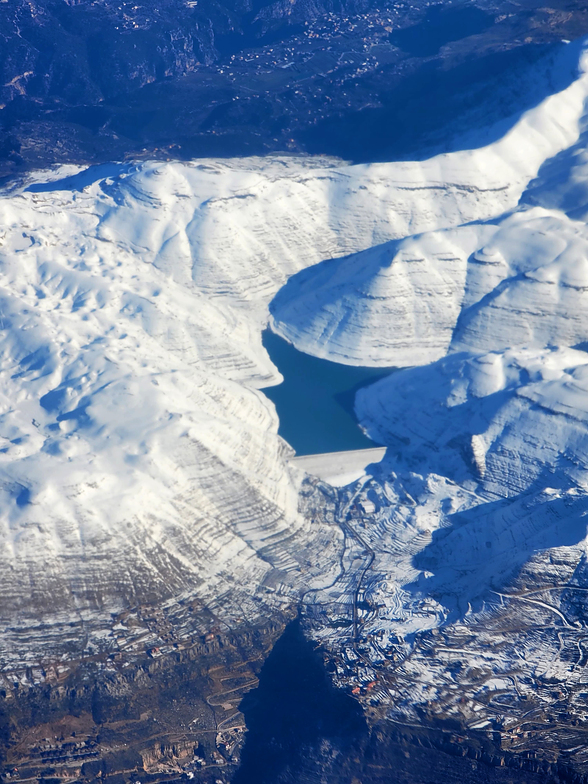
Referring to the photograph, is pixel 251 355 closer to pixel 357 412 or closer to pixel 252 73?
pixel 357 412

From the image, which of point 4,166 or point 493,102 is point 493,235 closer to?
point 493,102

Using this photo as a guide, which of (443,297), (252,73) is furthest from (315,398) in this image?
(252,73)

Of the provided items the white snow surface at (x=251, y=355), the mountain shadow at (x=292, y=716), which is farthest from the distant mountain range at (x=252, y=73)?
the mountain shadow at (x=292, y=716)

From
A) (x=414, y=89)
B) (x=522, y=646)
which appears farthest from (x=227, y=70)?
(x=522, y=646)

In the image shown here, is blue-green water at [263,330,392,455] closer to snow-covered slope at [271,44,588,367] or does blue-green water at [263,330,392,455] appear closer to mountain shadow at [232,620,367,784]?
snow-covered slope at [271,44,588,367]

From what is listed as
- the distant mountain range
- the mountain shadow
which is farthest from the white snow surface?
the distant mountain range
